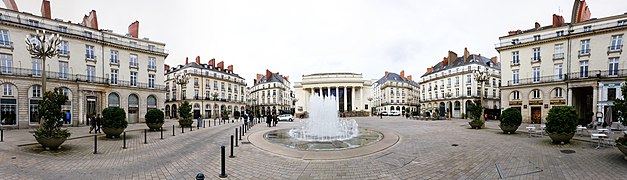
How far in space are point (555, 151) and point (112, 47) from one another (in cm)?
4350

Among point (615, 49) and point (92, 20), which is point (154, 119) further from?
point (615, 49)

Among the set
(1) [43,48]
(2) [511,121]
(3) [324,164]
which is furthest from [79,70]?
(2) [511,121]

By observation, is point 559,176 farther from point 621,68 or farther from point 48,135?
point 621,68

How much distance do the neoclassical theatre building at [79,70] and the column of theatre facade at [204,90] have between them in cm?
1456

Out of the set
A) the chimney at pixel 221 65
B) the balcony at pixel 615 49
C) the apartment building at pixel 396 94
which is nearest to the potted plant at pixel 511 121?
the balcony at pixel 615 49

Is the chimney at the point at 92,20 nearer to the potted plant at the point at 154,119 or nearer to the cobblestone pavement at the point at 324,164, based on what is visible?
the potted plant at the point at 154,119

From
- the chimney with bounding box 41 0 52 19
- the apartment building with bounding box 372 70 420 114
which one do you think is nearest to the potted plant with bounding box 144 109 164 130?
the chimney with bounding box 41 0 52 19

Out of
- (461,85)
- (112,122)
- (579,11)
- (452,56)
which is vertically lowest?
(112,122)

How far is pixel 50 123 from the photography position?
34.6 ft

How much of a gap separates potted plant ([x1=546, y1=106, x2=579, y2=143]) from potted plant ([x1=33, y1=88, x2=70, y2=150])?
22.3 metres

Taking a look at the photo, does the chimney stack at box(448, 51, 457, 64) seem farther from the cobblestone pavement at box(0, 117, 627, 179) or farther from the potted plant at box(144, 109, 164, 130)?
the potted plant at box(144, 109, 164, 130)

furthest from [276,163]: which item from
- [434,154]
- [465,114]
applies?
[465,114]

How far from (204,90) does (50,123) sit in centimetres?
4745

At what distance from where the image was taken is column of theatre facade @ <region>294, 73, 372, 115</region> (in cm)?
6500
